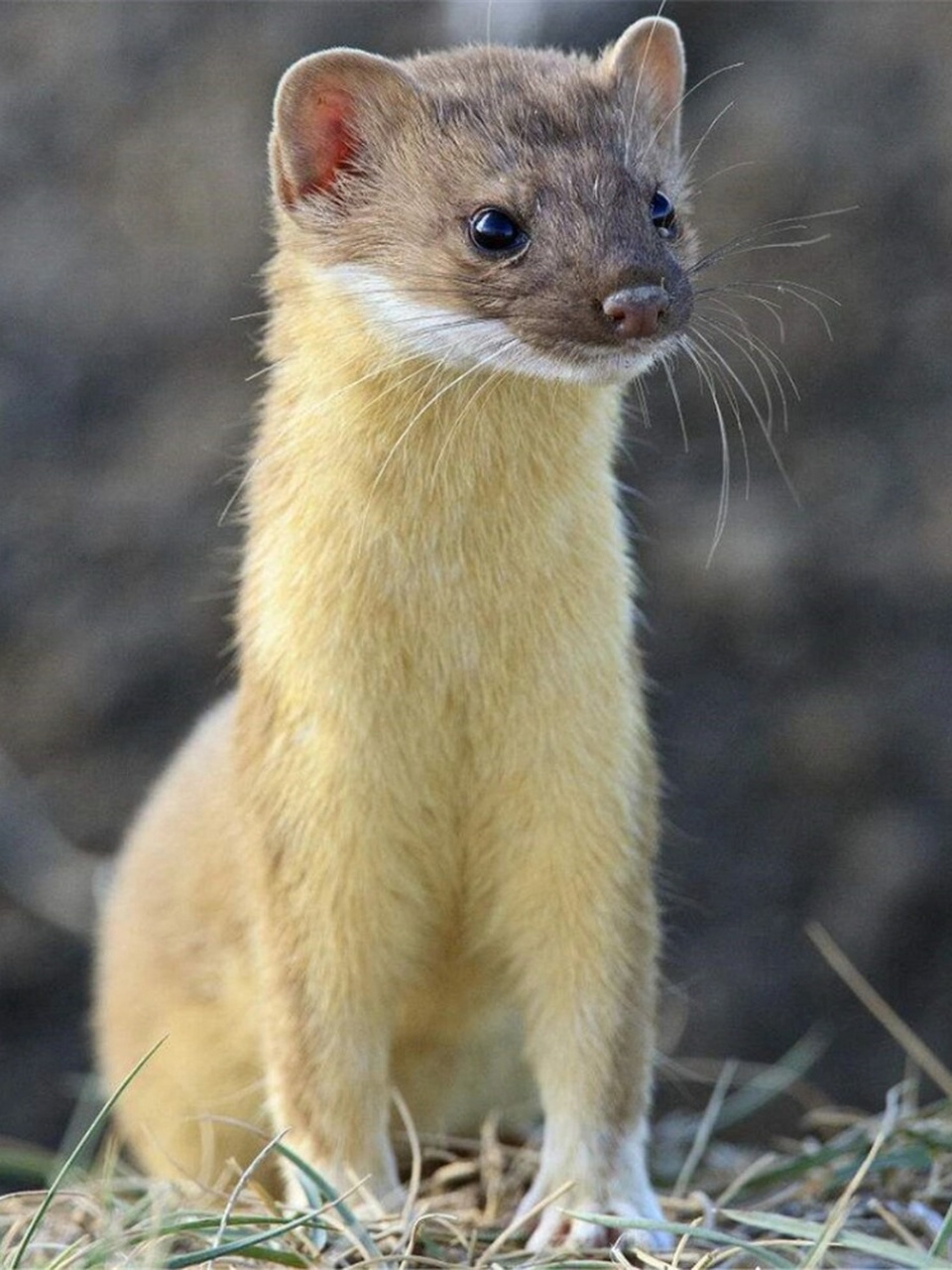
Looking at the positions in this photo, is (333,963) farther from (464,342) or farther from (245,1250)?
(464,342)

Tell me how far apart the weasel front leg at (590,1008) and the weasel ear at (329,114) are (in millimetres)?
1425

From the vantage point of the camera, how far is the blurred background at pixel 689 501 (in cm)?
732

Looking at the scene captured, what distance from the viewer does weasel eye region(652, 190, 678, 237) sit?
3.76 metres

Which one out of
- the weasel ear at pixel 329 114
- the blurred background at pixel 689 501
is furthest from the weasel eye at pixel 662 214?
the blurred background at pixel 689 501

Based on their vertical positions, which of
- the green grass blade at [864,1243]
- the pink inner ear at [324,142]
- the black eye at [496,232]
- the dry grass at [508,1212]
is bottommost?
the dry grass at [508,1212]

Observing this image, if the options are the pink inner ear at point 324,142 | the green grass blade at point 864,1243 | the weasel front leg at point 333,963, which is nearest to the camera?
the green grass blade at point 864,1243

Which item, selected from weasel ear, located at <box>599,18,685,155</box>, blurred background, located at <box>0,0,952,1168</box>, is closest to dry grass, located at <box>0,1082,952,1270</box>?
weasel ear, located at <box>599,18,685,155</box>

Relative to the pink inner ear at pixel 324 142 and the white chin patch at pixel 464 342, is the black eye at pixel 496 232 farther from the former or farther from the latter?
the pink inner ear at pixel 324 142

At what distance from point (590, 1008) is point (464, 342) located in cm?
150

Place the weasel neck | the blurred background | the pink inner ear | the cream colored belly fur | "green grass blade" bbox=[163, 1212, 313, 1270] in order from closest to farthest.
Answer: "green grass blade" bbox=[163, 1212, 313, 1270], the weasel neck, the pink inner ear, the cream colored belly fur, the blurred background

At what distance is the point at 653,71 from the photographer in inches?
163

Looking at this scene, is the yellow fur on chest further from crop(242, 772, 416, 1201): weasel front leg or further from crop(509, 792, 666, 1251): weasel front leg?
crop(509, 792, 666, 1251): weasel front leg

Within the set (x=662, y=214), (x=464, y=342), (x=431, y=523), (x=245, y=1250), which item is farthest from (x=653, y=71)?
(x=245, y=1250)

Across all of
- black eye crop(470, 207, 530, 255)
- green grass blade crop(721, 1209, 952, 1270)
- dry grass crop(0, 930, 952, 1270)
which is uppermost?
black eye crop(470, 207, 530, 255)
